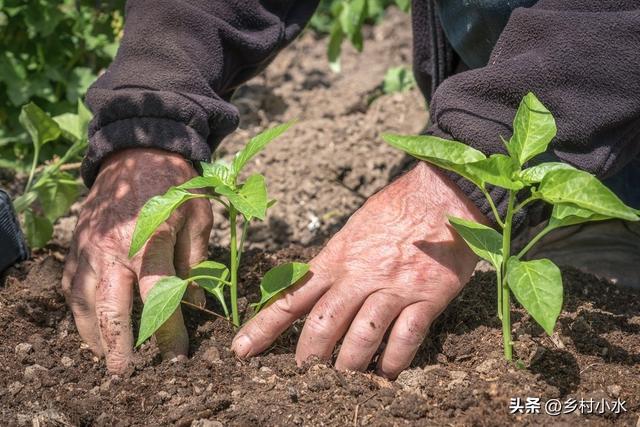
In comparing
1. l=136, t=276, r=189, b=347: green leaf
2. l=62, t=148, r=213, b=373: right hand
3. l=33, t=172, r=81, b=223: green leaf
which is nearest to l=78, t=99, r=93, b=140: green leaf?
l=33, t=172, r=81, b=223: green leaf

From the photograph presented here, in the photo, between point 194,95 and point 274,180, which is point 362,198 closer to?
point 274,180

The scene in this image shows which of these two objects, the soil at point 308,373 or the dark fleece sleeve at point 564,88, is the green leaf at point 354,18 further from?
the dark fleece sleeve at point 564,88

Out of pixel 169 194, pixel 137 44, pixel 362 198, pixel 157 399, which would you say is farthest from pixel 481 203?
pixel 362 198

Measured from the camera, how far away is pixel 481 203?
1896mm

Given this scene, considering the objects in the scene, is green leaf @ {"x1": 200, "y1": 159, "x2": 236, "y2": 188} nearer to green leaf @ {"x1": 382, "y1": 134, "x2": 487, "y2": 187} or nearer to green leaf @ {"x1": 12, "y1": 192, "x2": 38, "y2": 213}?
green leaf @ {"x1": 382, "y1": 134, "x2": 487, "y2": 187}

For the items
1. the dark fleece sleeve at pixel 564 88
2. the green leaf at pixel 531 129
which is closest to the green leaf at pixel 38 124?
the dark fleece sleeve at pixel 564 88

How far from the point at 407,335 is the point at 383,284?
116 mm

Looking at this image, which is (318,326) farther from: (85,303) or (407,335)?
(85,303)

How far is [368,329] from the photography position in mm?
1801

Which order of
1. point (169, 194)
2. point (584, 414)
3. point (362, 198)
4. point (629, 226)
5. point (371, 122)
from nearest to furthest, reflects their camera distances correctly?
point (584, 414) → point (169, 194) → point (629, 226) → point (362, 198) → point (371, 122)

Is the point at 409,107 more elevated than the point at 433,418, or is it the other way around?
the point at 433,418

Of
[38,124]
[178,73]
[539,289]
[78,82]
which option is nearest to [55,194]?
[38,124]

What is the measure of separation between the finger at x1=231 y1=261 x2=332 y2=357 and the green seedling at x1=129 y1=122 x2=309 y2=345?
3cm

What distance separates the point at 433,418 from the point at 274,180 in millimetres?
1727
